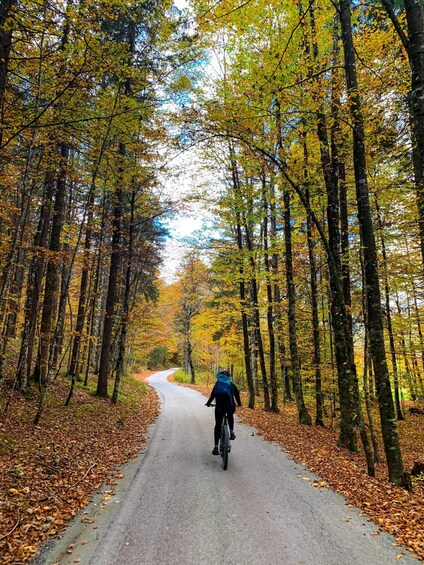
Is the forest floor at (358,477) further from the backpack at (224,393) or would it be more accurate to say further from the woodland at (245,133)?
the backpack at (224,393)

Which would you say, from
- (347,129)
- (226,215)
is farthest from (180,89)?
(226,215)

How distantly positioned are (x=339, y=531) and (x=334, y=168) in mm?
8764

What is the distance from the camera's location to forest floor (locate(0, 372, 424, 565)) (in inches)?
167

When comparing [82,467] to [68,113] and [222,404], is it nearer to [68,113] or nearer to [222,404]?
[222,404]

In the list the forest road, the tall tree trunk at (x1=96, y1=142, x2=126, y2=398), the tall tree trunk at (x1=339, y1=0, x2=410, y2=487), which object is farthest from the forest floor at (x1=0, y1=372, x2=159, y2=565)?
the tall tree trunk at (x1=339, y1=0, x2=410, y2=487)

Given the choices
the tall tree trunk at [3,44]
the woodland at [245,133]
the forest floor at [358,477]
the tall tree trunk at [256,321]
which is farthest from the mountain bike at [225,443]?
the tall tree trunk at [256,321]

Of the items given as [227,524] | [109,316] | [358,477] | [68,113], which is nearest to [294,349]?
[358,477]

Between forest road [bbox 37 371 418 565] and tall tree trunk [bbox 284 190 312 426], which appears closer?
forest road [bbox 37 371 418 565]

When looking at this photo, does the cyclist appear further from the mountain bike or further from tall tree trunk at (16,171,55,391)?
tall tree trunk at (16,171,55,391)

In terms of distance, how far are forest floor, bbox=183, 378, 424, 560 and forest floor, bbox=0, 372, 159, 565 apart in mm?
4005

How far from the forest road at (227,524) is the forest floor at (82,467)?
380mm

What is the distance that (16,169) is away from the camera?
11430 millimetres

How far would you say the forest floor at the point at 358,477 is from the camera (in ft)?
14.5

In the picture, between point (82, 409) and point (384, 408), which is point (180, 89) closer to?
point (384, 408)
